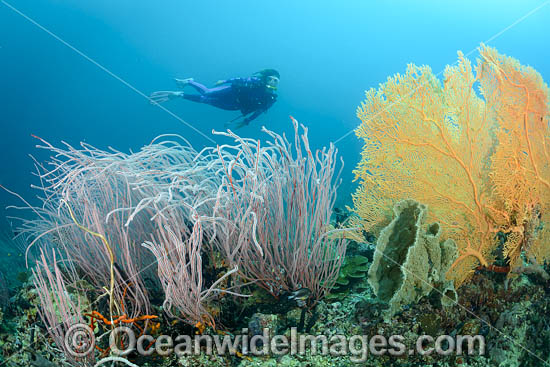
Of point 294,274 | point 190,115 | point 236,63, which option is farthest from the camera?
point 236,63

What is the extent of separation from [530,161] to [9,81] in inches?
2011

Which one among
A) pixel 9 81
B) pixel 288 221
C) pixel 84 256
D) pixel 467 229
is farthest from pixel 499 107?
pixel 9 81

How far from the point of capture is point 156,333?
7.06 feet

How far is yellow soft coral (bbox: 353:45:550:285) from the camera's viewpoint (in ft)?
8.08

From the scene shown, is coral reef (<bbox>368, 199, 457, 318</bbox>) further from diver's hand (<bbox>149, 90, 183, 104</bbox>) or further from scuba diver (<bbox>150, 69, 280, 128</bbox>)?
diver's hand (<bbox>149, 90, 183, 104</bbox>)

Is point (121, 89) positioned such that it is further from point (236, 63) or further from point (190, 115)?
point (236, 63)

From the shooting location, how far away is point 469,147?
8.47 feet

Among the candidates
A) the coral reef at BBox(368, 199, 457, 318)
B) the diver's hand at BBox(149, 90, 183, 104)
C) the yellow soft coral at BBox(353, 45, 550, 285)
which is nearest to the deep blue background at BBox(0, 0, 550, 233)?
the diver's hand at BBox(149, 90, 183, 104)

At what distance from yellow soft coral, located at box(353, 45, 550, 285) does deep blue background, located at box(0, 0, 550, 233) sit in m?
36.7

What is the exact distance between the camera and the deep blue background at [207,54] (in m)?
37.6

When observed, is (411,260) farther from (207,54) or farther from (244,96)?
(207,54)

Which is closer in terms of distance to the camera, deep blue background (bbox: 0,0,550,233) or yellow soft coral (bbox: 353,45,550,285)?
yellow soft coral (bbox: 353,45,550,285)

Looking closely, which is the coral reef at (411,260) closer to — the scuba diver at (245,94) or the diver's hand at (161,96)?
the scuba diver at (245,94)

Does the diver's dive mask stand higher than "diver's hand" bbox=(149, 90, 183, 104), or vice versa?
the diver's dive mask
